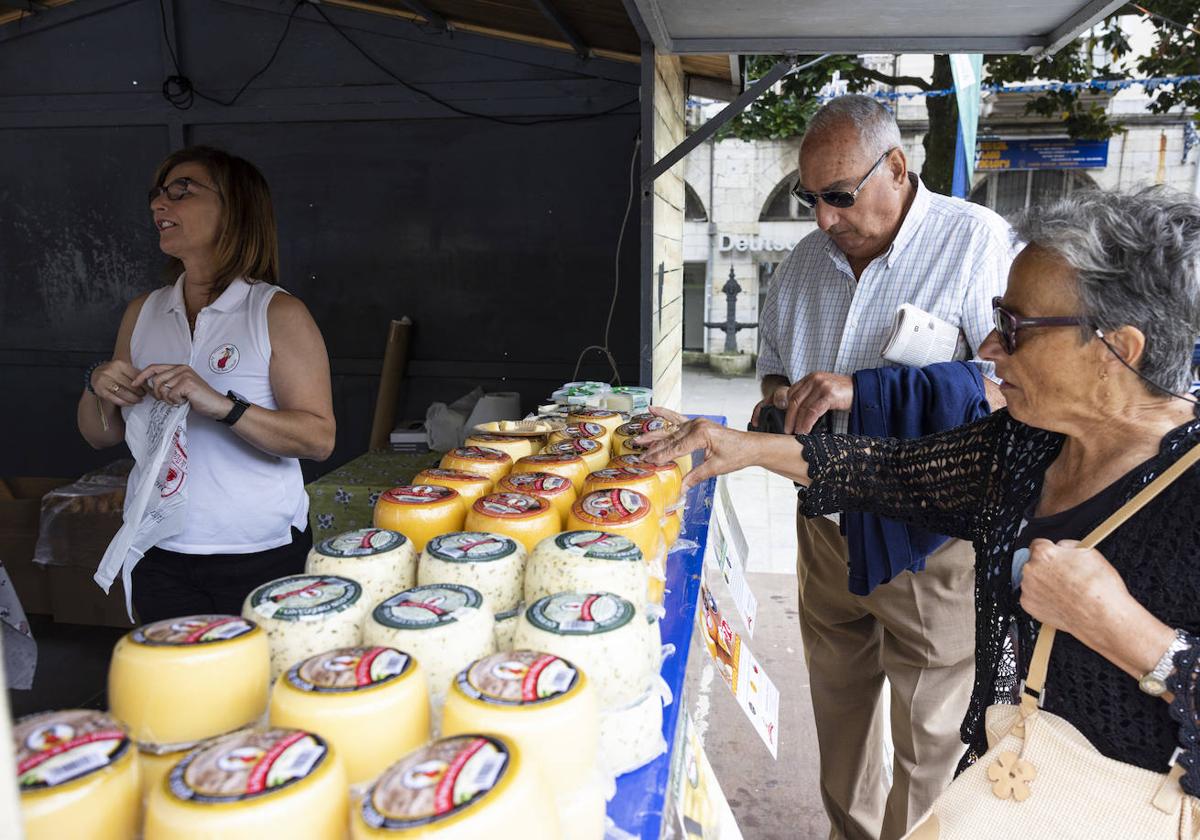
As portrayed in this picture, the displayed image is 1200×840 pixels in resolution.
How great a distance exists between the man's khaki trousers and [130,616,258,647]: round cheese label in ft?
6.82

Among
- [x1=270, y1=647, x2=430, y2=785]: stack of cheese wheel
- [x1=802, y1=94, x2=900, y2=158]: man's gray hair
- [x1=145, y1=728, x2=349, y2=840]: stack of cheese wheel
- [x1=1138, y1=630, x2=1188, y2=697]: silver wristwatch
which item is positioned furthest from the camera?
[x1=802, y1=94, x2=900, y2=158]: man's gray hair

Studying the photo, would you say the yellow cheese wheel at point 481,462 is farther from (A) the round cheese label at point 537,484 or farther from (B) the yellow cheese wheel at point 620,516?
(B) the yellow cheese wheel at point 620,516

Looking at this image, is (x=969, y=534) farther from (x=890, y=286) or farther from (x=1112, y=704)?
(x=890, y=286)

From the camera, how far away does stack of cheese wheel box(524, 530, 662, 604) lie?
1352 mm

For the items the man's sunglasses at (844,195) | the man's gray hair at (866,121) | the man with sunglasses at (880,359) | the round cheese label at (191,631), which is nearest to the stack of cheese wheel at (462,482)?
the round cheese label at (191,631)

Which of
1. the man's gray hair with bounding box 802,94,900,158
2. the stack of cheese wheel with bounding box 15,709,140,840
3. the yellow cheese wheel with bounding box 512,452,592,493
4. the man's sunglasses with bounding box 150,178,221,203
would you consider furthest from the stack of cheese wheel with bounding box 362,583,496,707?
the man's gray hair with bounding box 802,94,900,158

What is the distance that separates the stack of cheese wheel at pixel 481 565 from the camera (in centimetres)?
138

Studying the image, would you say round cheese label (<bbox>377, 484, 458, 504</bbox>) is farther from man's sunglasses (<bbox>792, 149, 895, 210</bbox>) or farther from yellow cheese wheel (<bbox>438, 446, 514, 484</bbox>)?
man's sunglasses (<bbox>792, 149, 895, 210</bbox>)

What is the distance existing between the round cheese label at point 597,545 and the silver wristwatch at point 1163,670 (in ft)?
2.67

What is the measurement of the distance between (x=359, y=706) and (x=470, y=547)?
0.51 metres

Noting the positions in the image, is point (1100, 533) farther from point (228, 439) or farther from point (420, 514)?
point (228, 439)

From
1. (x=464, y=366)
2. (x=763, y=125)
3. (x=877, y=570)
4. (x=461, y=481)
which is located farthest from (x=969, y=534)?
(x=763, y=125)

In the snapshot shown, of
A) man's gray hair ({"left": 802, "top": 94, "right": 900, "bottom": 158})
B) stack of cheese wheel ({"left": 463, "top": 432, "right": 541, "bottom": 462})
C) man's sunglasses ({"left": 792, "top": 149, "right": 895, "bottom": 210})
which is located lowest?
stack of cheese wheel ({"left": 463, "top": 432, "right": 541, "bottom": 462})

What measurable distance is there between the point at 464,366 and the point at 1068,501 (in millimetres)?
4428
